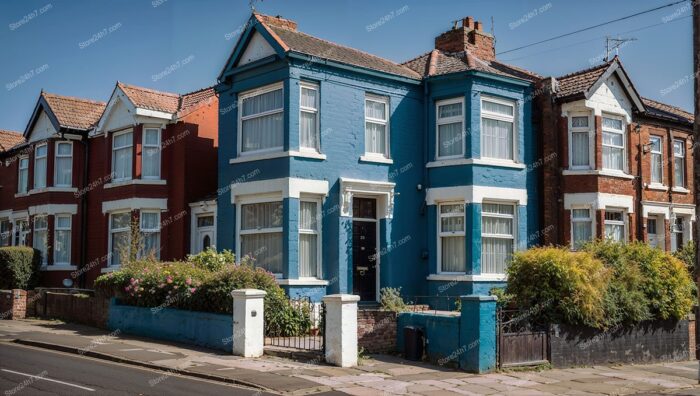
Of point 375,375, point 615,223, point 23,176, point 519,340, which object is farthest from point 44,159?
point 615,223

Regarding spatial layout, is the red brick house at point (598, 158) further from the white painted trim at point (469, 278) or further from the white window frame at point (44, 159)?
the white window frame at point (44, 159)

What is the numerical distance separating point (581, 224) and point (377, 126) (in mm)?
7067

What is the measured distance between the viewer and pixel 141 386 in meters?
11.4

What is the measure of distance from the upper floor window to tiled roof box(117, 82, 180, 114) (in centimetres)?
895

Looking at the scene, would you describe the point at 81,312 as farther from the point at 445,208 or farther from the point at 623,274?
the point at 623,274

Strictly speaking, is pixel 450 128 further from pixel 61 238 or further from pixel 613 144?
pixel 61 238

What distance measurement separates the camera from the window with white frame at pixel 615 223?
22578mm

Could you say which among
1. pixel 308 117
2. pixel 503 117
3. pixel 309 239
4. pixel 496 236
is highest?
pixel 503 117

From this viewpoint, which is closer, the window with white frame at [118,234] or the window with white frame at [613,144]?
the window with white frame at [613,144]

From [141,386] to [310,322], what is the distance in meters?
6.16

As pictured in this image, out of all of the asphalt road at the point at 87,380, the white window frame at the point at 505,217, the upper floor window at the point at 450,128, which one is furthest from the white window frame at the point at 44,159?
the white window frame at the point at 505,217

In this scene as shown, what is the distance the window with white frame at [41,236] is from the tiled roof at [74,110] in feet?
12.2

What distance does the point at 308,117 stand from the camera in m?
19.2

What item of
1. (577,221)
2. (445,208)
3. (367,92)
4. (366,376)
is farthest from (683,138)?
(366,376)
